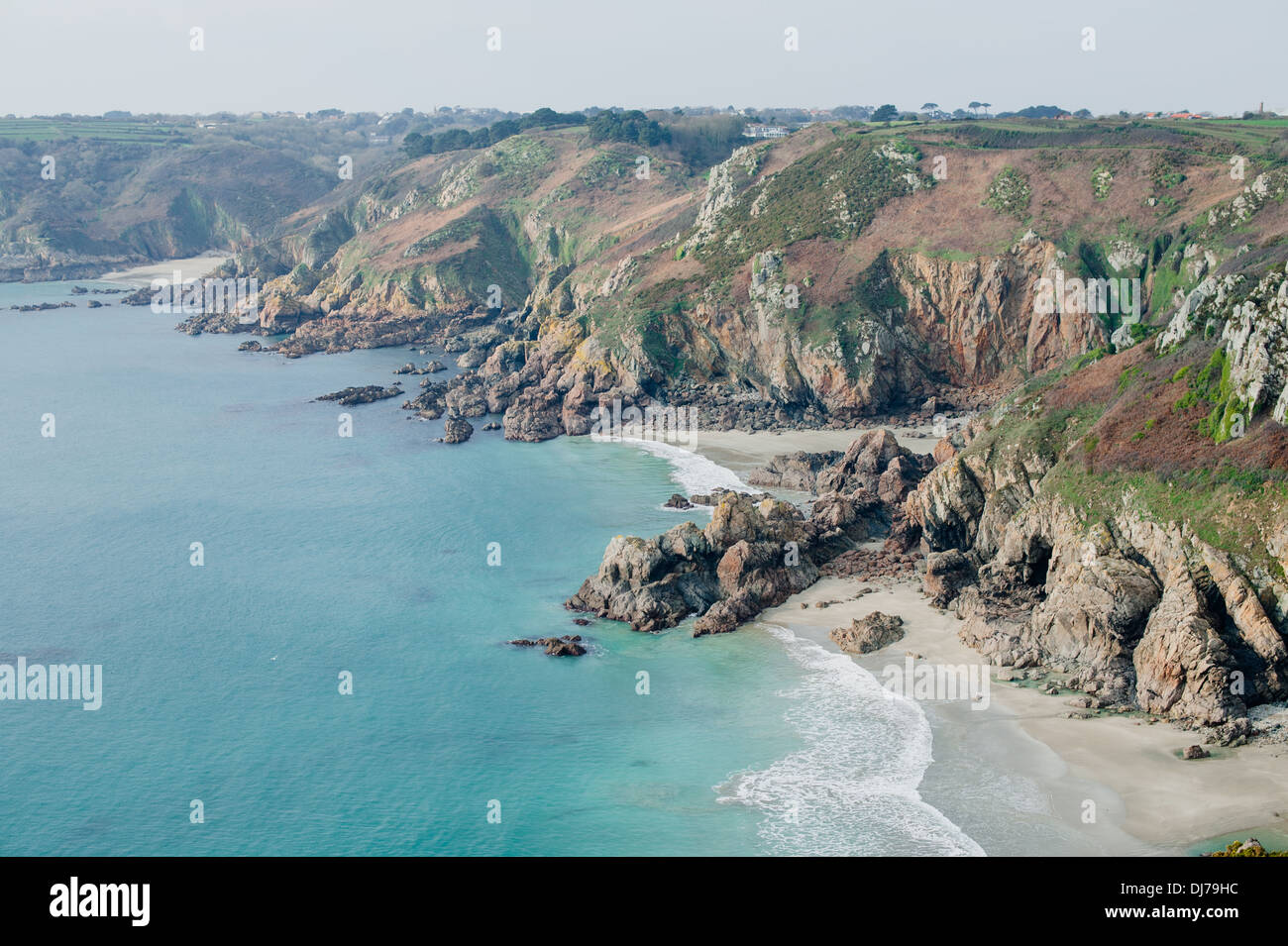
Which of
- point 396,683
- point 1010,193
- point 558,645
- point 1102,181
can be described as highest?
point 1102,181

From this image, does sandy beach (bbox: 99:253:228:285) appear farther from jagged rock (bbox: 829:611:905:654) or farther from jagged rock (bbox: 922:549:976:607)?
jagged rock (bbox: 829:611:905:654)

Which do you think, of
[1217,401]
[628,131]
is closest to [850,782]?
[1217,401]

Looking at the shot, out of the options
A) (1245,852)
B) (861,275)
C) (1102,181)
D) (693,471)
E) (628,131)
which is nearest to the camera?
(1245,852)

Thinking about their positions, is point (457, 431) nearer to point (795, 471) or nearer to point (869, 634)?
point (795, 471)

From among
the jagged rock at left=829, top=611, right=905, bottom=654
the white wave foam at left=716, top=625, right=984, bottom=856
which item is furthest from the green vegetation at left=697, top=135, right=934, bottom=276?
the white wave foam at left=716, top=625, right=984, bottom=856

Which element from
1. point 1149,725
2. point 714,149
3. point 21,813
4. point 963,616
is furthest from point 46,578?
point 714,149

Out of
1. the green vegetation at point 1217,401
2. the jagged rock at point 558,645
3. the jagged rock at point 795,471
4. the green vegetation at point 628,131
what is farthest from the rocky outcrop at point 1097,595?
the green vegetation at point 628,131

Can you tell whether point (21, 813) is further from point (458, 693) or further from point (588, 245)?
point (588, 245)
